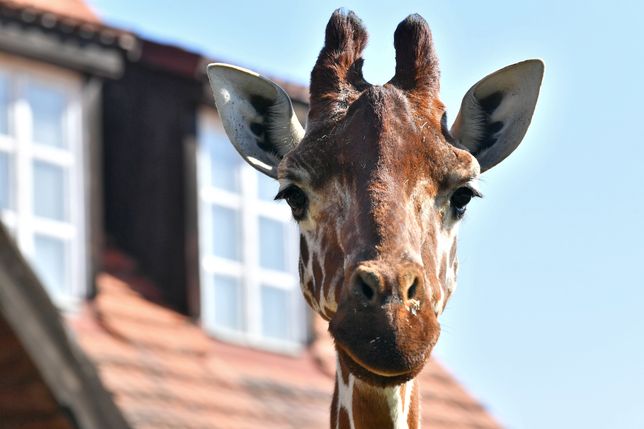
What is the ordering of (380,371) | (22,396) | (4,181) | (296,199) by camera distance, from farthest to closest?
(4,181) → (22,396) → (296,199) → (380,371)

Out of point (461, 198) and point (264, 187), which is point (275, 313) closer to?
point (264, 187)

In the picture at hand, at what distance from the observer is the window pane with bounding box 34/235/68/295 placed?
66.4ft

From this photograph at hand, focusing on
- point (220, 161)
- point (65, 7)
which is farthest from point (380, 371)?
point (65, 7)

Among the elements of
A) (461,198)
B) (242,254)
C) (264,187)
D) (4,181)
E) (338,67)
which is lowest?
(242,254)

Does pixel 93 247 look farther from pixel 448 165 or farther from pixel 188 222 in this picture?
pixel 448 165

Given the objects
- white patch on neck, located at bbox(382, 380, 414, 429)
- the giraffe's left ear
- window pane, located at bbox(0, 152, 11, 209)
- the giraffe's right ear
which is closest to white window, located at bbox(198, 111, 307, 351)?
window pane, located at bbox(0, 152, 11, 209)

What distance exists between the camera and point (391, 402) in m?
8.59

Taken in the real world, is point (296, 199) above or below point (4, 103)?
above

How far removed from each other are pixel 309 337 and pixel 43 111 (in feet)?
14.2

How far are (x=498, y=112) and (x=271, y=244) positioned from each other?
13.0 metres

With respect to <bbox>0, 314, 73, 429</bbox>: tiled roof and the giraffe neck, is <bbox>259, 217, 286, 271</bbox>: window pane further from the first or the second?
the giraffe neck

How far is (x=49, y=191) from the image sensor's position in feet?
67.6

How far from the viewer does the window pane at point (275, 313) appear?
22.4 m

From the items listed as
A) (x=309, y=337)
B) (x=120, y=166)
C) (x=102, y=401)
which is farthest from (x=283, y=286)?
(x=102, y=401)
